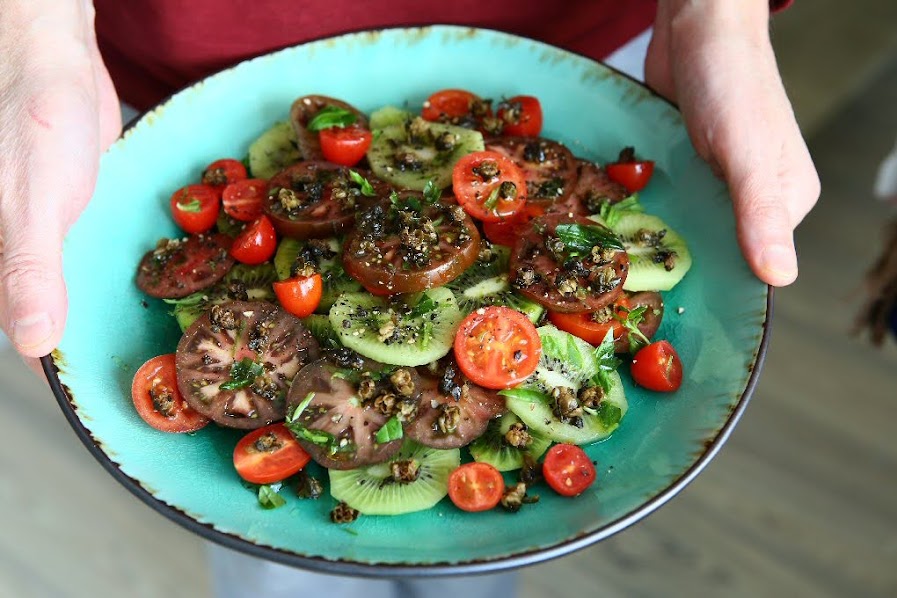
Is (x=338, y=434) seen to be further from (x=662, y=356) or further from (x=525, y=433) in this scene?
Result: (x=662, y=356)

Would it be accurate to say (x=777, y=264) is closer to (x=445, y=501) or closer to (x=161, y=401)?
(x=445, y=501)

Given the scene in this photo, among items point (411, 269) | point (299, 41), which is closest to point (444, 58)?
point (299, 41)

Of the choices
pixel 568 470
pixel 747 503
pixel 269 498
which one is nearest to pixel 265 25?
pixel 269 498

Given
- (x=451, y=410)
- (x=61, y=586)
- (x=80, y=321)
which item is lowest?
(x=61, y=586)

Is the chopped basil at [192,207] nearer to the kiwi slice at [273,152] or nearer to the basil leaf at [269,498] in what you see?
the kiwi slice at [273,152]

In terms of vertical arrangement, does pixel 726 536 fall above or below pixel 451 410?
below

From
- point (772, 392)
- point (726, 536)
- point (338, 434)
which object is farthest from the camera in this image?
point (772, 392)

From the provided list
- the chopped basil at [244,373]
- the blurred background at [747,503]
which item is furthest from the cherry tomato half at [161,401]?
the blurred background at [747,503]
